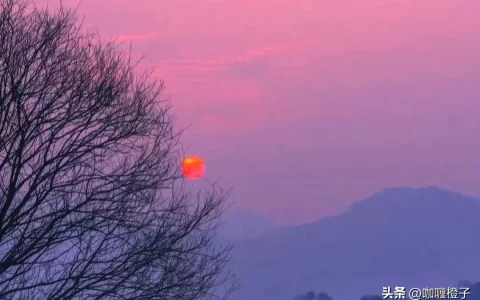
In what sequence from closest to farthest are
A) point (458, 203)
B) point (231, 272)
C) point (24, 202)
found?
point (24, 202), point (231, 272), point (458, 203)

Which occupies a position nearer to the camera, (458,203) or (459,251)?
(459,251)

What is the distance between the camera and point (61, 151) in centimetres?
1184

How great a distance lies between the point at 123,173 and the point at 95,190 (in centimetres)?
45

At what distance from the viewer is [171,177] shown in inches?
509

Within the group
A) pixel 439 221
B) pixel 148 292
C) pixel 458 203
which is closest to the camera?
pixel 148 292

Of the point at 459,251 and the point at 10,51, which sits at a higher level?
the point at 459,251

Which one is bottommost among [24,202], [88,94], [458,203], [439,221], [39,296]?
[39,296]

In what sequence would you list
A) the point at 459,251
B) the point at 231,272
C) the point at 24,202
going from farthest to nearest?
the point at 459,251
the point at 231,272
the point at 24,202

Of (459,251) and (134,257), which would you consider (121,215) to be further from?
(459,251)

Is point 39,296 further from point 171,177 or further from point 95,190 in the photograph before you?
point 171,177

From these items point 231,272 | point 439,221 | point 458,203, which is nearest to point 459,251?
point 439,221

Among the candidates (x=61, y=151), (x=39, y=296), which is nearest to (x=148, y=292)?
(x=39, y=296)

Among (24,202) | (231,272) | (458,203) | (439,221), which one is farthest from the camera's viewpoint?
(458,203)

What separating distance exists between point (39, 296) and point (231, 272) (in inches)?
141
